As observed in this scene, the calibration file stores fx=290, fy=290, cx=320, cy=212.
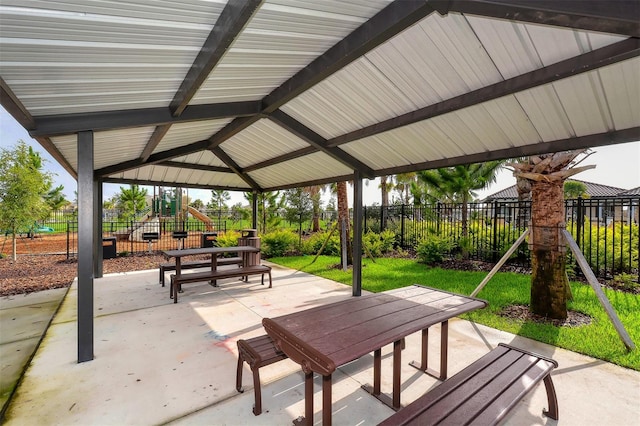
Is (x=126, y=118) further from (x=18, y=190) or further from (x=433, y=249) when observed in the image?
(x=18, y=190)

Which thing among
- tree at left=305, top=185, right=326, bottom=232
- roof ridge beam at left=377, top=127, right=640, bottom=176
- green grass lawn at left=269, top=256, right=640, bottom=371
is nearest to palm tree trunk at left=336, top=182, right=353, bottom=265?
green grass lawn at left=269, top=256, right=640, bottom=371

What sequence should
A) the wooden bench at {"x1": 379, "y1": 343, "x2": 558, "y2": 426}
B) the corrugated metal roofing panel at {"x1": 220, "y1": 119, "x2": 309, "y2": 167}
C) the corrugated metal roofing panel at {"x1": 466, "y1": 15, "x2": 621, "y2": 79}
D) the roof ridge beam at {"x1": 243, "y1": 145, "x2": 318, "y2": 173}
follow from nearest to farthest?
1. the wooden bench at {"x1": 379, "y1": 343, "x2": 558, "y2": 426}
2. the corrugated metal roofing panel at {"x1": 466, "y1": 15, "x2": 621, "y2": 79}
3. the corrugated metal roofing panel at {"x1": 220, "y1": 119, "x2": 309, "y2": 167}
4. the roof ridge beam at {"x1": 243, "y1": 145, "x2": 318, "y2": 173}

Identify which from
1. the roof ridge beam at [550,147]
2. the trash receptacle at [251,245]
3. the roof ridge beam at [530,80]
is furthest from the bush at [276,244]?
the roof ridge beam at [530,80]

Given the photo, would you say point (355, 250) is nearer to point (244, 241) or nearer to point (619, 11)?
point (244, 241)

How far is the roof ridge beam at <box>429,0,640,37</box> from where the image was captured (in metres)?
1.32

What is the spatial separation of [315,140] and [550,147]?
3.40 meters

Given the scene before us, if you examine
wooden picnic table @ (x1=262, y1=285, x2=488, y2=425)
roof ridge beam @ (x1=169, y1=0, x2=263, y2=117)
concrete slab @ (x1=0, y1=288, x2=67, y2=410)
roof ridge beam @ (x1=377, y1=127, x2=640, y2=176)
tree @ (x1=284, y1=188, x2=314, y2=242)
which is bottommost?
concrete slab @ (x1=0, y1=288, x2=67, y2=410)

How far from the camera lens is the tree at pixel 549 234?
14.4ft

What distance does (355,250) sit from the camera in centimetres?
619

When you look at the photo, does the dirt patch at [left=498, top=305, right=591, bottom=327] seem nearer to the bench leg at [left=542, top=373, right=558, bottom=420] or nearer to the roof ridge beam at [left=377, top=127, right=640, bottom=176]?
the bench leg at [left=542, top=373, right=558, bottom=420]

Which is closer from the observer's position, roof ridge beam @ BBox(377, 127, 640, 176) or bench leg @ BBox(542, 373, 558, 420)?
bench leg @ BBox(542, 373, 558, 420)

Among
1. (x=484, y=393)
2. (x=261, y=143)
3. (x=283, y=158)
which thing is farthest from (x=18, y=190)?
(x=484, y=393)

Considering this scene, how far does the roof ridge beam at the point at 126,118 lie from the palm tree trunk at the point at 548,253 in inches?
188

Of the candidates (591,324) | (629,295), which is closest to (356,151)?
(591,324)
